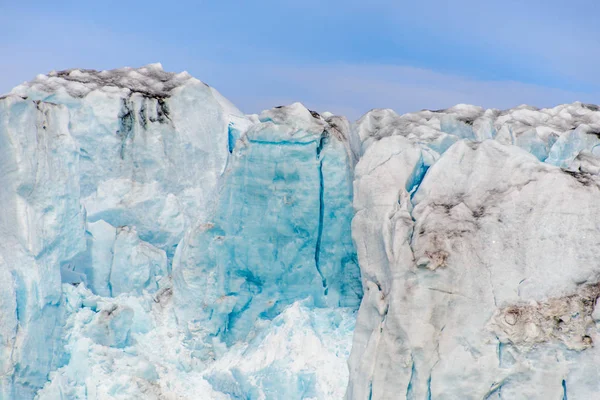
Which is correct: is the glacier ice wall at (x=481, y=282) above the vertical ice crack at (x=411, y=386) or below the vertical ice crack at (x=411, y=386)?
above

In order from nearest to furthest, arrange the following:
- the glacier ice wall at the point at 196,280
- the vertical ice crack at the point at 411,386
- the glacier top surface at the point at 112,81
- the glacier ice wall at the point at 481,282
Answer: the glacier ice wall at the point at 481,282, the vertical ice crack at the point at 411,386, the glacier ice wall at the point at 196,280, the glacier top surface at the point at 112,81

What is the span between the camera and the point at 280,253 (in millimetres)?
12586

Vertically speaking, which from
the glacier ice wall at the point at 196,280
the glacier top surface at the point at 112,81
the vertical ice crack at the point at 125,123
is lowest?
the glacier ice wall at the point at 196,280

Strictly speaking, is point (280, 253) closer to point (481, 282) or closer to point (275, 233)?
point (275, 233)

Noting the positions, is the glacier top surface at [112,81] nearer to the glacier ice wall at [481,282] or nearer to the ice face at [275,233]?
the ice face at [275,233]

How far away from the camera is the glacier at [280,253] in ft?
30.4

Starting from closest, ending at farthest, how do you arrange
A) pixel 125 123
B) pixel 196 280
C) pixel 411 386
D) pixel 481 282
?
pixel 481 282 < pixel 411 386 < pixel 196 280 < pixel 125 123

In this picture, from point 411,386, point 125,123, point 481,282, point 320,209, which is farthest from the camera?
point 125,123

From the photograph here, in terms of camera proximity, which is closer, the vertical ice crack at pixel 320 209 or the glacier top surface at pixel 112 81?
the vertical ice crack at pixel 320 209

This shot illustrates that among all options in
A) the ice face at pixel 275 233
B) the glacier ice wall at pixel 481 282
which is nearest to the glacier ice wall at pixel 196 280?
the ice face at pixel 275 233

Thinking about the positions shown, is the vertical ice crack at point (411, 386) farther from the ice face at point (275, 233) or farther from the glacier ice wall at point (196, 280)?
the ice face at point (275, 233)

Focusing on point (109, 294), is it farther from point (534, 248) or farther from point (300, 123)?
point (534, 248)

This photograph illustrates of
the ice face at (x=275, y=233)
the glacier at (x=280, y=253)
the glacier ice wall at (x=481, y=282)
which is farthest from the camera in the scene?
the ice face at (x=275, y=233)

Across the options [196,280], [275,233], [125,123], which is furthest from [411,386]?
[125,123]
